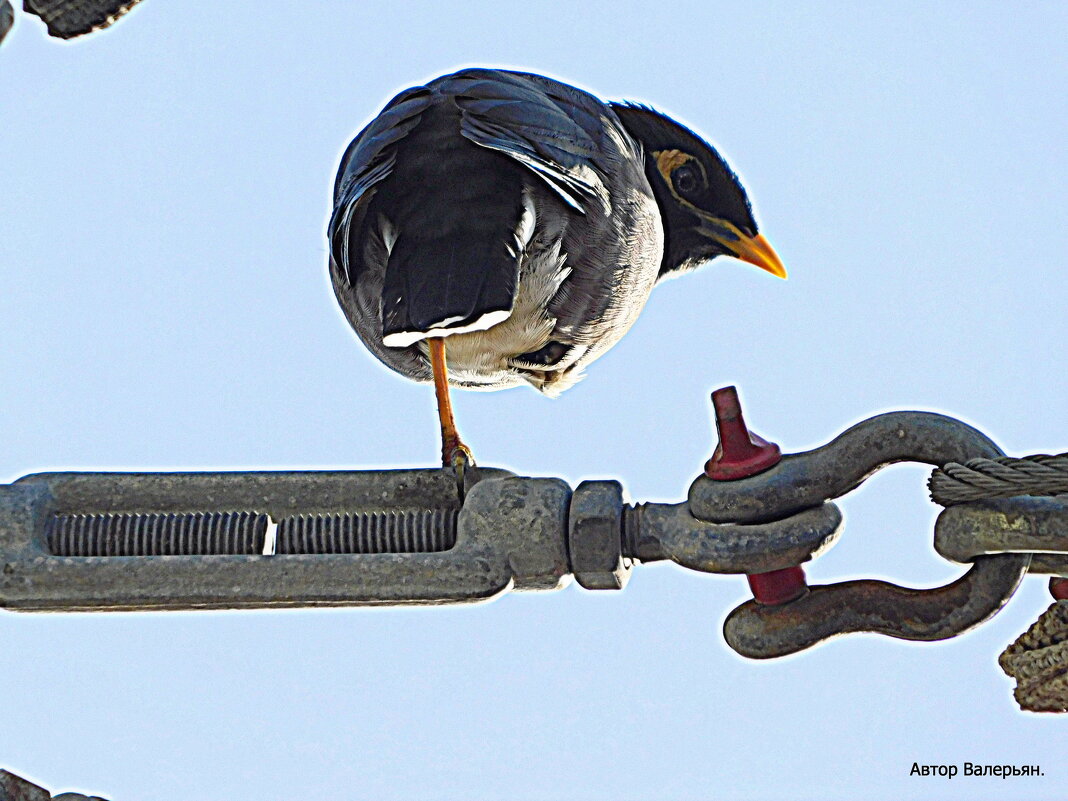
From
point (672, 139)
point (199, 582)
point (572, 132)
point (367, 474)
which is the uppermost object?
point (672, 139)

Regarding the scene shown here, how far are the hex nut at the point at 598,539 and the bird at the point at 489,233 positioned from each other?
4.29 ft

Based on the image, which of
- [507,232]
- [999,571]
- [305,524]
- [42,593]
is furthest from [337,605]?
[507,232]

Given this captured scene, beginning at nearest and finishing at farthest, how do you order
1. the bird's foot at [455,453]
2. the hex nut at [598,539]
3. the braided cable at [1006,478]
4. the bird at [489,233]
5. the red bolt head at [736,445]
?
the braided cable at [1006,478], the red bolt head at [736,445], the hex nut at [598,539], the bird at [489,233], the bird's foot at [455,453]

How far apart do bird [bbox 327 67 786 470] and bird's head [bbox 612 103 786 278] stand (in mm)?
394

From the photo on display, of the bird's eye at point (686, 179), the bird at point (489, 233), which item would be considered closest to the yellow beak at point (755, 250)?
the bird's eye at point (686, 179)

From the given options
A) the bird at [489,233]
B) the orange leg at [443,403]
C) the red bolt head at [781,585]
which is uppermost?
the bird at [489,233]

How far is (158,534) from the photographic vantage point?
283 cm

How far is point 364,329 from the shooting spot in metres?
4.76

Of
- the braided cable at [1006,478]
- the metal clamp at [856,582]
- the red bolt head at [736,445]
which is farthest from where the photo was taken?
the red bolt head at [736,445]

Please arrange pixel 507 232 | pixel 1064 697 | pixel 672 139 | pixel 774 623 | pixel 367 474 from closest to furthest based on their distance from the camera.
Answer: pixel 1064 697 → pixel 774 623 → pixel 367 474 → pixel 507 232 → pixel 672 139

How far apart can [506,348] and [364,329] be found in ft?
1.37

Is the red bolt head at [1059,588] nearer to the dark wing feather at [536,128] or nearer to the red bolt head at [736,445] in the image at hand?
the red bolt head at [736,445]

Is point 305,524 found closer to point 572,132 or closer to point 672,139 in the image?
point 572,132

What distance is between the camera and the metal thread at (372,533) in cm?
279
